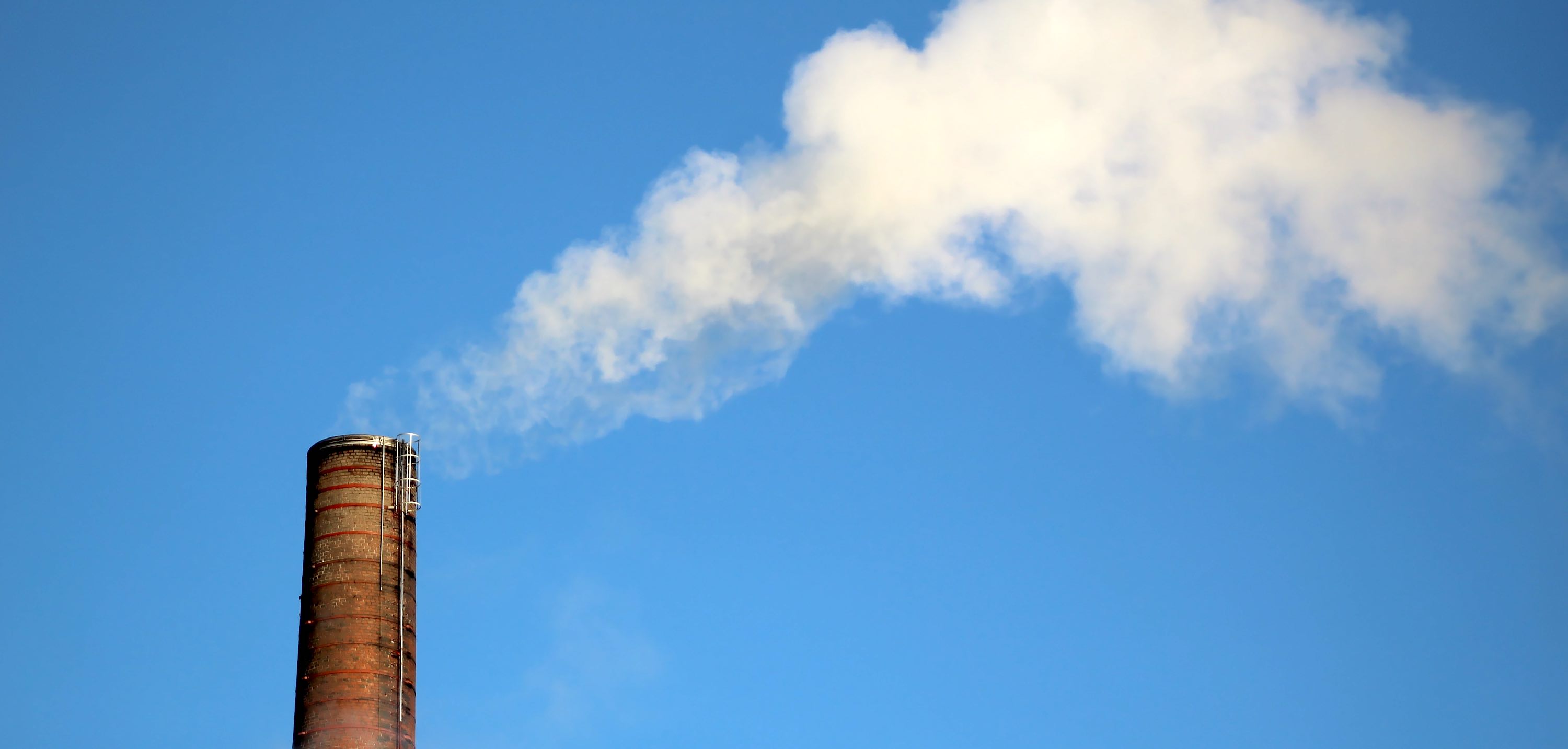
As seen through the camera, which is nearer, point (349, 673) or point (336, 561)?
point (349, 673)

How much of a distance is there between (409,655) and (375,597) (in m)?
2.25

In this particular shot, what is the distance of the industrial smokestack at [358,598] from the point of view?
66625mm

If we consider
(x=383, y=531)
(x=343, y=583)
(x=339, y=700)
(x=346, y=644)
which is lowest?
(x=339, y=700)

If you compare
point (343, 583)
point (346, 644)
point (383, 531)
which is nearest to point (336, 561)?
point (343, 583)

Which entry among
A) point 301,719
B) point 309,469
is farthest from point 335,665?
point 309,469

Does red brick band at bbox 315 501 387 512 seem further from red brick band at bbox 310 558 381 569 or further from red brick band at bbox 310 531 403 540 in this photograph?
red brick band at bbox 310 558 381 569

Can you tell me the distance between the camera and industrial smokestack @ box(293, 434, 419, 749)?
66625 millimetres

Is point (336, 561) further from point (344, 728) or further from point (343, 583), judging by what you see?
point (344, 728)

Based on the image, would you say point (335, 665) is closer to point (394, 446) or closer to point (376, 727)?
point (376, 727)

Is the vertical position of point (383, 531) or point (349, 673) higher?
point (383, 531)

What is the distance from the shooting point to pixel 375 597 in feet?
223

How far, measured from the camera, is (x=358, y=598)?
67.8 meters

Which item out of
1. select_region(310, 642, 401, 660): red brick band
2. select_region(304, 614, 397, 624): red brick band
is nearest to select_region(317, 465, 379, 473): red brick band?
select_region(304, 614, 397, 624): red brick band

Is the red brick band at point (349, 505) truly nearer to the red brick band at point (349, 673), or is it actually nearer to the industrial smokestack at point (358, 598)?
the industrial smokestack at point (358, 598)
